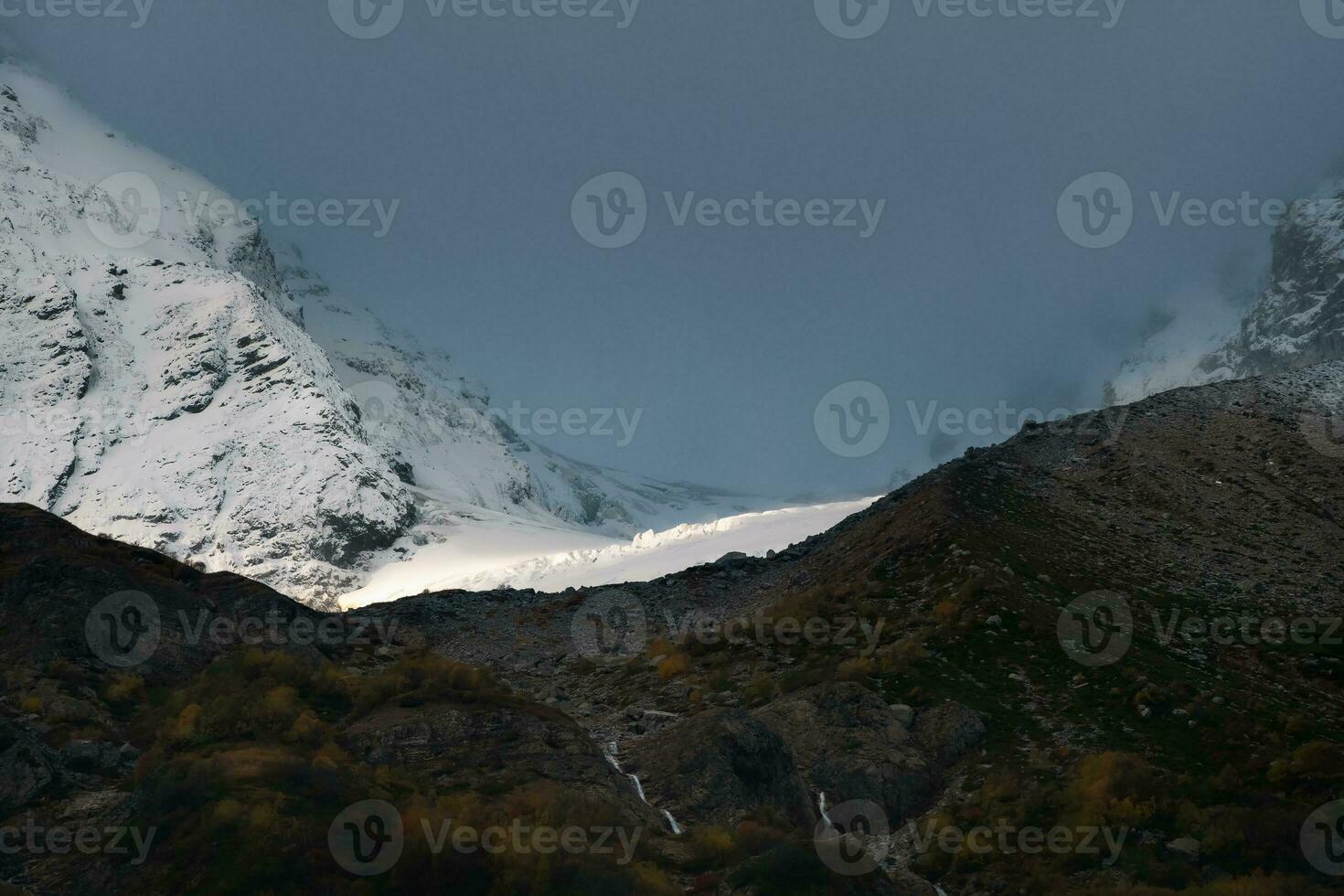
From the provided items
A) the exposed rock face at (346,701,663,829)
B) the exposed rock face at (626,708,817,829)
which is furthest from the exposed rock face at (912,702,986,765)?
the exposed rock face at (346,701,663,829)

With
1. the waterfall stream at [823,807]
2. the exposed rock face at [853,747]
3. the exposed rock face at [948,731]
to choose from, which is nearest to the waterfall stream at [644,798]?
the waterfall stream at [823,807]

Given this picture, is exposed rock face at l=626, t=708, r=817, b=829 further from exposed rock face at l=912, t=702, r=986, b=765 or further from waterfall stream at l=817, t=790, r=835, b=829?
exposed rock face at l=912, t=702, r=986, b=765

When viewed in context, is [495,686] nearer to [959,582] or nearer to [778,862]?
[778,862]

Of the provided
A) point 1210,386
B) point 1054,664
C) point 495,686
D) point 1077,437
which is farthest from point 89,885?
point 1210,386

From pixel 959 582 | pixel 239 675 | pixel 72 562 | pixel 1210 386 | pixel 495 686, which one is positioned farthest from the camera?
pixel 1210 386

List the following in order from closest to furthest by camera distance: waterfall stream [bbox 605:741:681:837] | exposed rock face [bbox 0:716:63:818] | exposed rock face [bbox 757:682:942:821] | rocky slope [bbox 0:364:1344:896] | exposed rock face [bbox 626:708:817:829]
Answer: rocky slope [bbox 0:364:1344:896] → exposed rock face [bbox 0:716:63:818] → waterfall stream [bbox 605:741:681:837] → exposed rock face [bbox 626:708:817:829] → exposed rock face [bbox 757:682:942:821]

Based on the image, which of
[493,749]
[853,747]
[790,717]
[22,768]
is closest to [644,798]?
[493,749]
